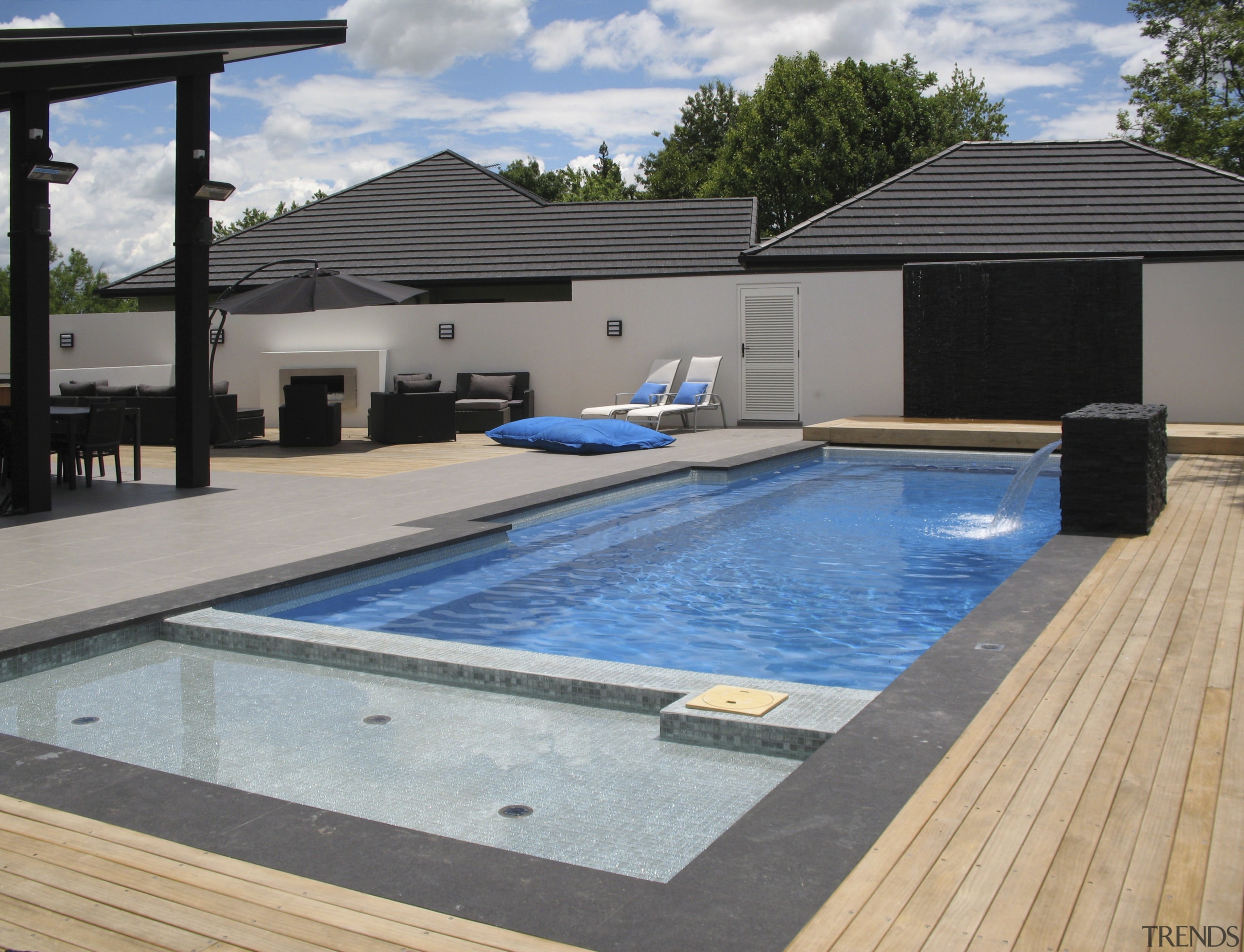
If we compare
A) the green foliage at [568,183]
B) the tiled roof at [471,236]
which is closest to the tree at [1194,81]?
the tiled roof at [471,236]

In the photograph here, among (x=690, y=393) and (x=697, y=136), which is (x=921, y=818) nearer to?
(x=690, y=393)

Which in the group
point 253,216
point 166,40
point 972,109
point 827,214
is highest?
point 972,109

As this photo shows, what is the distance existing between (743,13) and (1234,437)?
33600 millimetres

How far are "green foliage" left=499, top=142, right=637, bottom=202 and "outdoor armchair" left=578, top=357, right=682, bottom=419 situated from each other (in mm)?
33961

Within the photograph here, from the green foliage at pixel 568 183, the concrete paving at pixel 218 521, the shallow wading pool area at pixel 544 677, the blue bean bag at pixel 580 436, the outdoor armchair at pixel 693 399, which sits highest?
the green foliage at pixel 568 183

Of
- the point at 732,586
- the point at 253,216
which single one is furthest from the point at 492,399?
the point at 253,216

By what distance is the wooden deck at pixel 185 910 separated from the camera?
209 centimetres

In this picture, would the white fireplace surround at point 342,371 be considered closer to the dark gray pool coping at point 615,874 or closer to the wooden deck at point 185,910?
the dark gray pool coping at point 615,874

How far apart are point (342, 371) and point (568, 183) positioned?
38.7m

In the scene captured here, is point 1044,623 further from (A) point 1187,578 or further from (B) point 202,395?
(B) point 202,395

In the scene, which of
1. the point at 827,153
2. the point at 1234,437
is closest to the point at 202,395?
the point at 1234,437

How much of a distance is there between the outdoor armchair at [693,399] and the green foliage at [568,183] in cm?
3431

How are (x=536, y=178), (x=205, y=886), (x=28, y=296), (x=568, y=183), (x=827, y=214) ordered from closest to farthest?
(x=205, y=886) → (x=28, y=296) → (x=827, y=214) → (x=536, y=178) → (x=568, y=183)

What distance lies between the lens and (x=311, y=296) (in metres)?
12.7
